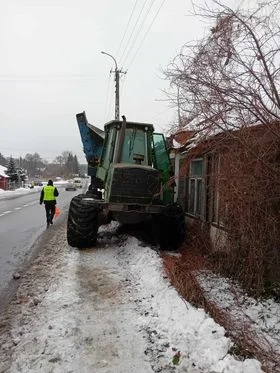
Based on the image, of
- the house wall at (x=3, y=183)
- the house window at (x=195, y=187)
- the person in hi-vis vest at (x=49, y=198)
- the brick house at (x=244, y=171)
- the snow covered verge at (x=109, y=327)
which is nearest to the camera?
the snow covered verge at (x=109, y=327)

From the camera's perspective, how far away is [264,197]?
21.7 feet

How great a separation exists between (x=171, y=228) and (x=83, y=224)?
1.92 metres

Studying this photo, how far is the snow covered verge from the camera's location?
4.41m

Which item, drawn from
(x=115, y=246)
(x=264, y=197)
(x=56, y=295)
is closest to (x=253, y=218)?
(x=264, y=197)

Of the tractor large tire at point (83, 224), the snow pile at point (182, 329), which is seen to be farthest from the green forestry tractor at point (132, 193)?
the snow pile at point (182, 329)

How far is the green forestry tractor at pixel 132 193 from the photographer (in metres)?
9.76

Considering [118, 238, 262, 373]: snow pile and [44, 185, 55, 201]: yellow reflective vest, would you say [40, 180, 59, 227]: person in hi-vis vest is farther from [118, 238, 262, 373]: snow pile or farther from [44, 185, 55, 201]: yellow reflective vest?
[118, 238, 262, 373]: snow pile

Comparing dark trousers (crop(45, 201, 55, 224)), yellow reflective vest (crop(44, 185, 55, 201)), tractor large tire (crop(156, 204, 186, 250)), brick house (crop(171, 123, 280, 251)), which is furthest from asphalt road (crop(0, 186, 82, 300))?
brick house (crop(171, 123, 280, 251))

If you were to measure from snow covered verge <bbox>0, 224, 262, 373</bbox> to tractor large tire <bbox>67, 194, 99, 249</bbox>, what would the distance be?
190 cm

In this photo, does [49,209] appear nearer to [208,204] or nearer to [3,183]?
[208,204]

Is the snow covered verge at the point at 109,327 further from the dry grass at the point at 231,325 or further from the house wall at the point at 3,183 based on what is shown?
the house wall at the point at 3,183

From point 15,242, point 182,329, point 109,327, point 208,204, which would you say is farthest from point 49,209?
point 182,329

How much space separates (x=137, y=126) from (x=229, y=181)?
13.4 feet

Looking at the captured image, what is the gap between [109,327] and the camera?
541cm
